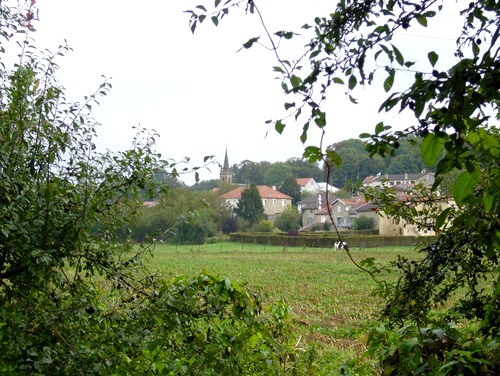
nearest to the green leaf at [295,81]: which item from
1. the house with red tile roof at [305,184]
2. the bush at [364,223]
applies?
the bush at [364,223]

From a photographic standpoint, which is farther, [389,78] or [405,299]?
[405,299]

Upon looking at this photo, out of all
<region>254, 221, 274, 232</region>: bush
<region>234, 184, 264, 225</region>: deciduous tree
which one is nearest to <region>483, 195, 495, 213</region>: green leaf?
<region>254, 221, 274, 232</region>: bush

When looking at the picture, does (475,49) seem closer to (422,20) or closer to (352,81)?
(422,20)

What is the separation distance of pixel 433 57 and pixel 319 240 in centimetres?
5202

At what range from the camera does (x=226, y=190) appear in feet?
261

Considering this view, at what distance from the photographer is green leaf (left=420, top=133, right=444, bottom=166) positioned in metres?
1.52

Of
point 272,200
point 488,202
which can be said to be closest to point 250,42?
point 488,202

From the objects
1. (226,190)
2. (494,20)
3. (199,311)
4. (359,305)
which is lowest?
(359,305)

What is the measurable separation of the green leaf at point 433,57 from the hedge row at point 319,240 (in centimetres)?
3901

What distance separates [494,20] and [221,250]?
160ft

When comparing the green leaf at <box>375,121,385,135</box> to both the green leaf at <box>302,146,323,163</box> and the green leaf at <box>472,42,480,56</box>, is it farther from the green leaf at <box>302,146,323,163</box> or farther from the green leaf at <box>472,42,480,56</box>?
the green leaf at <box>472,42,480,56</box>

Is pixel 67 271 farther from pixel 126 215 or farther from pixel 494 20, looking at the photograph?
pixel 494 20

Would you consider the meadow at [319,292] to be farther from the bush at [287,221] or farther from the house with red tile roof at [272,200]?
the house with red tile roof at [272,200]

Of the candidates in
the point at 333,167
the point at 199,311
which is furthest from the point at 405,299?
the point at 199,311
